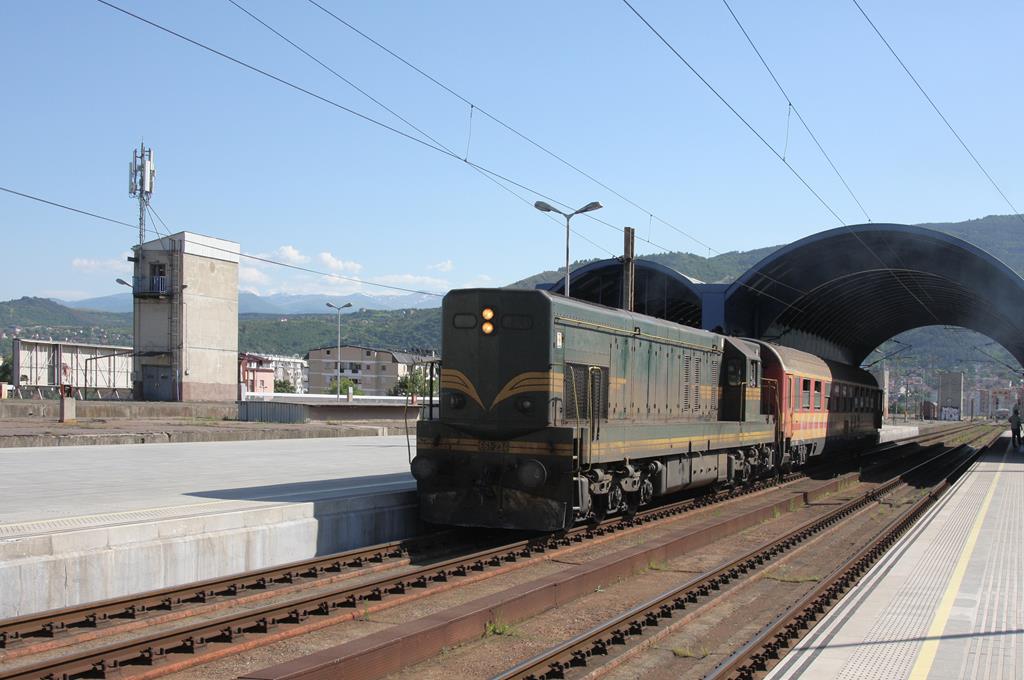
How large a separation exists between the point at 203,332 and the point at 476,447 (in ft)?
156

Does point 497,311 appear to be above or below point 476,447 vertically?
above

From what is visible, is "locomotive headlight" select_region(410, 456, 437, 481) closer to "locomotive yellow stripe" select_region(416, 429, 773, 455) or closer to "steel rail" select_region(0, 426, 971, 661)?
"locomotive yellow stripe" select_region(416, 429, 773, 455)

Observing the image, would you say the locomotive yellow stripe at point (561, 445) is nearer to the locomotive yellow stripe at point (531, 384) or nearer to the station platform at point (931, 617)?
the locomotive yellow stripe at point (531, 384)

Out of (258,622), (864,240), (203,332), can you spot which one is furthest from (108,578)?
(203,332)

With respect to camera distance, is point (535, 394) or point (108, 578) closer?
point (108, 578)

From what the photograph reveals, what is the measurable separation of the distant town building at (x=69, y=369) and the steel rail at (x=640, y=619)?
52558 millimetres

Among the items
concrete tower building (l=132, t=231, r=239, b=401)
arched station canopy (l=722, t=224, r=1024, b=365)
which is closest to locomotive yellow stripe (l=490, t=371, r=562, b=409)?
arched station canopy (l=722, t=224, r=1024, b=365)

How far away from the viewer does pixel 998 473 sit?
88.8 ft

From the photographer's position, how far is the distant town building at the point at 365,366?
138375mm

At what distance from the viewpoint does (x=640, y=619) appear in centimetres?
912

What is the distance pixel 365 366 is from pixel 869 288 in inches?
3955

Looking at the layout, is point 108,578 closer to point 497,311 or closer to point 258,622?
point 258,622

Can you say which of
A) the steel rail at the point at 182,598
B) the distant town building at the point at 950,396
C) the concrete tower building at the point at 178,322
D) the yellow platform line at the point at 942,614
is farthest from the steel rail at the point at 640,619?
the distant town building at the point at 950,396

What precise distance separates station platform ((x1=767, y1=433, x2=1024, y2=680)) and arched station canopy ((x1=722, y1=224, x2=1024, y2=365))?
75.6 ft
